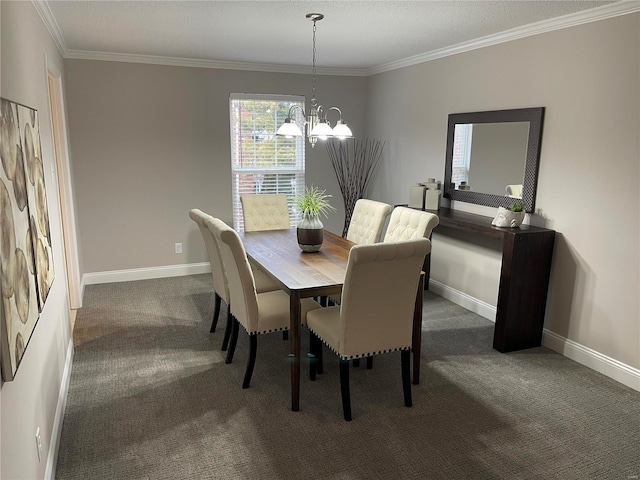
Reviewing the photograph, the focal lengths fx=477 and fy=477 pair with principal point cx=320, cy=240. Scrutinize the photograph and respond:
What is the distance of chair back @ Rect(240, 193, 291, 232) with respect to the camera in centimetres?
440

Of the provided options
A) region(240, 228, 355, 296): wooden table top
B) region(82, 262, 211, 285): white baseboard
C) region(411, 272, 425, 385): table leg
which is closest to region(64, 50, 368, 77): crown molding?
region(240, 228, 355, 296): wooden table top

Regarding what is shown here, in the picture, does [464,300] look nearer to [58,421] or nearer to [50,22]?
[58,421]

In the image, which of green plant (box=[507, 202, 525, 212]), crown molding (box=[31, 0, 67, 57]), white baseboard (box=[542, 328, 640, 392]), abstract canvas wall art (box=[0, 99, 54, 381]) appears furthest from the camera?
green plant (box=[507, 202, 525, 212])

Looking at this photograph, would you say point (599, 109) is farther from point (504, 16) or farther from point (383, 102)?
point (383, 102)

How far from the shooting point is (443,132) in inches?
178

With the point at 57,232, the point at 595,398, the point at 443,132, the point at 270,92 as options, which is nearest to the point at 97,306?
the point at 57,232

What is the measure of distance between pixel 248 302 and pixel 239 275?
0.57 ft

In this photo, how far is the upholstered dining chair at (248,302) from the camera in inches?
106

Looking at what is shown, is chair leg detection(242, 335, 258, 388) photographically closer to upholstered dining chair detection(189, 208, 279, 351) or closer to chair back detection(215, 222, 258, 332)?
chair back detection(215, 222, 258, 332)

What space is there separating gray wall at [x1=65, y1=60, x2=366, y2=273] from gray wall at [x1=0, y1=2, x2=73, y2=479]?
1.30 m

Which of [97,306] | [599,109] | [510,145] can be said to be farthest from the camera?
[97,306]

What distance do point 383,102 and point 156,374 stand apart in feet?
12.6

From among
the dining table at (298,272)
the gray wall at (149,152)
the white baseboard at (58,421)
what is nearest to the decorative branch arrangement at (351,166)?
the gray wall at (149,152)

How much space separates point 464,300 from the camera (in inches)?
174
